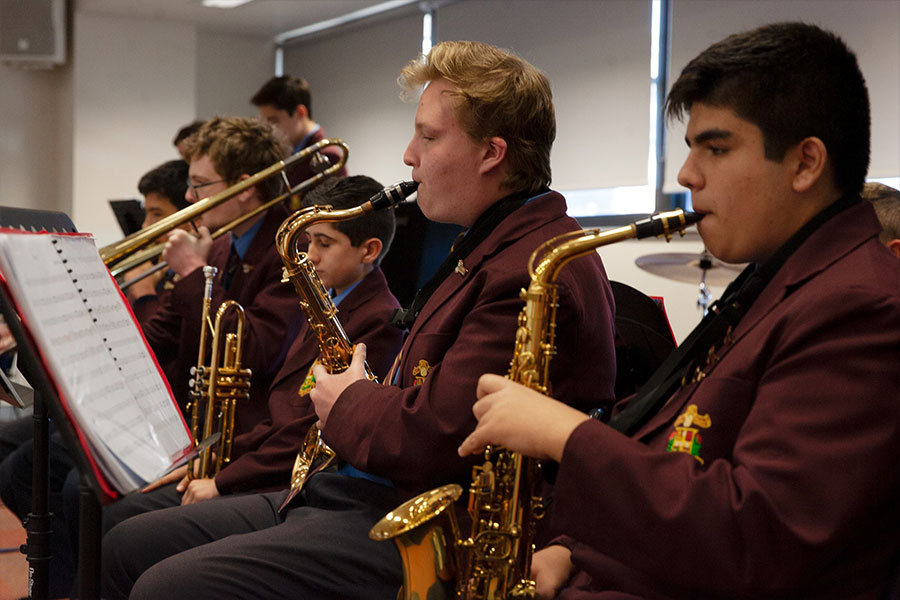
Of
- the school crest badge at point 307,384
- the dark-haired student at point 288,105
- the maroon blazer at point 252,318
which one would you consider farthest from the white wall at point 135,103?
the school crest badge at point 307,384

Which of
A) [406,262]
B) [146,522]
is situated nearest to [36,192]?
[406,262]

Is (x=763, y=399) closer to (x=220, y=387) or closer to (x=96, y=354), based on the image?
(x=96, y=354)

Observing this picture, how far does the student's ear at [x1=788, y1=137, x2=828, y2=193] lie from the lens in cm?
141

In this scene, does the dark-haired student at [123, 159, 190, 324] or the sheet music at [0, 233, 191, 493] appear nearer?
the sheet music at [0, 233, 191, 493]

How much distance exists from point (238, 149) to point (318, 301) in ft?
4.14

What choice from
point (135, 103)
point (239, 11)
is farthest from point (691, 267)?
point (135, 103)

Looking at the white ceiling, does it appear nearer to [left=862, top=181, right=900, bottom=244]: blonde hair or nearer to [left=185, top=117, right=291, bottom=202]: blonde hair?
[left=185, top=117, right=291, bottom=202]: blonde hair

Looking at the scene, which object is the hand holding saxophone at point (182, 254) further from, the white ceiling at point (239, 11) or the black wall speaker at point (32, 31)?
the black wall speaker at point (32, 31)

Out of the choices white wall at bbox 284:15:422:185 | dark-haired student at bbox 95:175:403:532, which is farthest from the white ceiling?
dark-haired student at bbox 95:175:403:532

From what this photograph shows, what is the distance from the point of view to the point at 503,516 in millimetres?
1688

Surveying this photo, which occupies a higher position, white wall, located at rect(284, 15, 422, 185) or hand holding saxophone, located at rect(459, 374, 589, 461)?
white wall, located at rect(284, 15, 422, 185)

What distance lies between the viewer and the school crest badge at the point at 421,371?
196cm

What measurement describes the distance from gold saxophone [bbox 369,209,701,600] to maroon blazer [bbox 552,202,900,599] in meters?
0.31

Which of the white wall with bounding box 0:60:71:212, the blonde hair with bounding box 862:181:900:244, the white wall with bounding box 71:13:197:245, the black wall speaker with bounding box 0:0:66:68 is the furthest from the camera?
the white wall with bounding box 0:60:71:212
